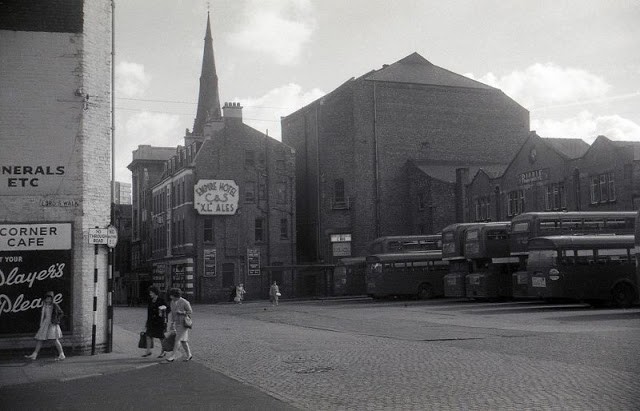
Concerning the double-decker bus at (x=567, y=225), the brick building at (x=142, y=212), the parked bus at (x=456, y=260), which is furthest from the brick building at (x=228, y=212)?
the double-decker bus at (x=567, y=225)

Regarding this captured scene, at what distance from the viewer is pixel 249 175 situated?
6781 cm

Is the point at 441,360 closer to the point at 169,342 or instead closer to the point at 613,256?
the point at 169,342

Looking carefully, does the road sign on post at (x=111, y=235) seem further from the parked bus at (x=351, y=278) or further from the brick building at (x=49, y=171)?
the parked bus at (x=351, y=278)

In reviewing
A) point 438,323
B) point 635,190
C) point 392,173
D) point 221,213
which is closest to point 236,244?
point 221,213

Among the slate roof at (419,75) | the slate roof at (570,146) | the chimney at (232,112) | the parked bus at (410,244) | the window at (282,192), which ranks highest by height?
the slate roof at (419,75)

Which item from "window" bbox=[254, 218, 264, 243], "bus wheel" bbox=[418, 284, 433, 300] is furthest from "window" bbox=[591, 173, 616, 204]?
"window" bbox=[254, 218, 264, 243]

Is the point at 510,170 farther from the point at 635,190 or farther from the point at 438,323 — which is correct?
the point at 438,323

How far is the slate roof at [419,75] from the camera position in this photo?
2881 inches

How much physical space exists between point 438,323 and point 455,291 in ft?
49.5

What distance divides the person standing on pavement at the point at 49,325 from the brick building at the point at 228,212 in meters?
44.6

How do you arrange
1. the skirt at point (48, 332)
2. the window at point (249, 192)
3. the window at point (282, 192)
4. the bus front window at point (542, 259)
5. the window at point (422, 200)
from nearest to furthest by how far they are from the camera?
1. the skirt at point (48, 332)
2. the bus front window at point (542, 259)
3. the window at point (249, 192)
4. the window at point (422, 200)
5. the window at point (282, 192)

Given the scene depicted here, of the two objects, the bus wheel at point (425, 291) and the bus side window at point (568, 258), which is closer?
the bus side window at point (568, 258)

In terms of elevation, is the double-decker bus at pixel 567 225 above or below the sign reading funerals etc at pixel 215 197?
below

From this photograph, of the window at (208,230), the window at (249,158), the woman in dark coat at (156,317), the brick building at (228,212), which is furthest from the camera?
the window at (249,158)
